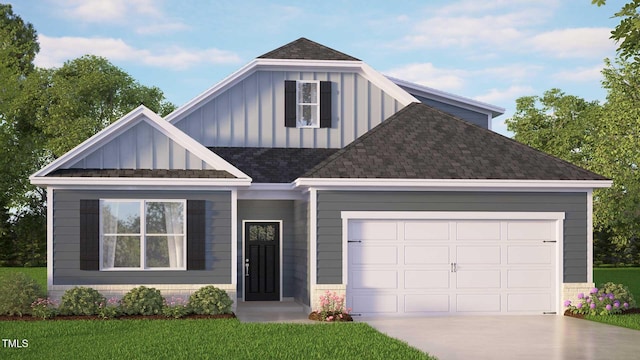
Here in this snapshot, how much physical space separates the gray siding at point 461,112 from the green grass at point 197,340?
10978mm

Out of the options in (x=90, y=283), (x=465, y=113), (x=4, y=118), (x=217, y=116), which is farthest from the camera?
(x=4, y=118)

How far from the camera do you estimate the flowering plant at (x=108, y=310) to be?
18656 mm

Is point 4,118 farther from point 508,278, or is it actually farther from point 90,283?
point 508,278

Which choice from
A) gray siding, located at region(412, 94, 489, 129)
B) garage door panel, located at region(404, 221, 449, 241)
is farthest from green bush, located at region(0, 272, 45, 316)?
gray siding, located at region(412, 94, 489, 129)

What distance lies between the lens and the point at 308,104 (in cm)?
2450

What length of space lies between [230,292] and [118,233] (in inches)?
113

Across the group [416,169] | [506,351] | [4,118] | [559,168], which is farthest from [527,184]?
[4,118]

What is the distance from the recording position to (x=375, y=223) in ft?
66.1

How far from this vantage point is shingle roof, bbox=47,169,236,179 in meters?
19.7

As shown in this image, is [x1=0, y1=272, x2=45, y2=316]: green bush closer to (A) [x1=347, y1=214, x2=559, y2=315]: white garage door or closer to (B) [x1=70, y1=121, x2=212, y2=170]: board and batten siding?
(B) [x1=70, y1=121, x2=212, y2=170]: board and batten siding

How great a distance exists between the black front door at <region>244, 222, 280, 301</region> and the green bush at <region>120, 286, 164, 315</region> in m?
4.94

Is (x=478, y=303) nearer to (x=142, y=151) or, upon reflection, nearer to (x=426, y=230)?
(x=426, y=230)

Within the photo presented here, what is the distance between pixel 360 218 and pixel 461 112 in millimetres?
8488

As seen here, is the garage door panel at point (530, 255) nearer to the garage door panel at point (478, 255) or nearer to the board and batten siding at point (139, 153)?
the garage door panel at point (478, 255)
